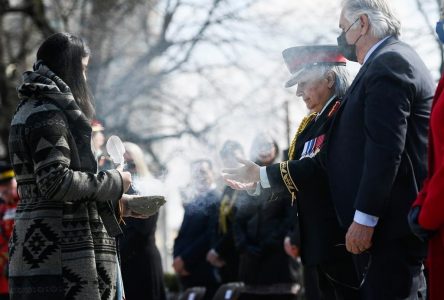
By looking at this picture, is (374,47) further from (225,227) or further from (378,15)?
(225,227)

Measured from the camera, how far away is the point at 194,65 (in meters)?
18.8

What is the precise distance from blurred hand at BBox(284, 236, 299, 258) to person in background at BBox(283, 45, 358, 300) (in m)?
2.73

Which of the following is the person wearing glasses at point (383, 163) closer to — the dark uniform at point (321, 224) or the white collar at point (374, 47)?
the white collar at point (374, 47)

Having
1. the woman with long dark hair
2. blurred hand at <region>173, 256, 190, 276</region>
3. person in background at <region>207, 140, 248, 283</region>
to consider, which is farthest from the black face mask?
blurred hand at <region>173, 256, 190, 276</region>

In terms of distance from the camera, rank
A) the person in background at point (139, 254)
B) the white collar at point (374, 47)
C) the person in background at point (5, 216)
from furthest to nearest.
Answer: the person in background at point (5, 216)
the person in background at point (139, 254)
the white collar at point (374, 47)

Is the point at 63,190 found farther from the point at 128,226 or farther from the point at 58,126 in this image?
the point at 128,226

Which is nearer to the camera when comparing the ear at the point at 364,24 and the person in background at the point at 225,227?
the ear at the point at 364,24

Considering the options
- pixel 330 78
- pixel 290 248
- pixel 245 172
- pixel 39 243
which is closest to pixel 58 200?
pixel 39 243

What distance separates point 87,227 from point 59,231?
5.8 inches

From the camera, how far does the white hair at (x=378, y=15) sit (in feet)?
14.3

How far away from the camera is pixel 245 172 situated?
462 cm

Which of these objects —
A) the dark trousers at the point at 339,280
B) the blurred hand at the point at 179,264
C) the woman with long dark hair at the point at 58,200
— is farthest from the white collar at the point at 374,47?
the blurred hand at the point at 179,264

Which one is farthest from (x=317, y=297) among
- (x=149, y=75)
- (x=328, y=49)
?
(x=149, y=75)

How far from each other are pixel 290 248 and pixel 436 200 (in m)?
4.44
